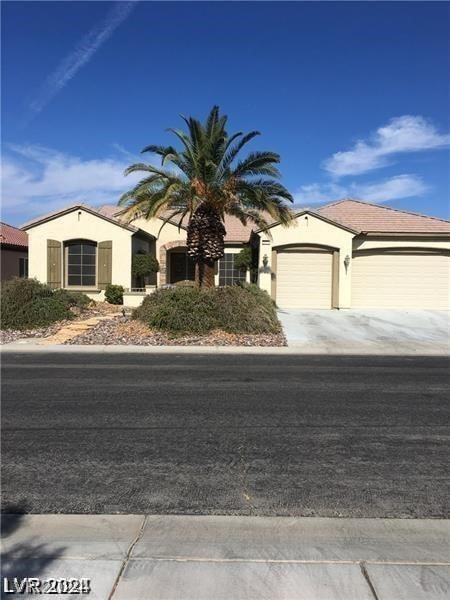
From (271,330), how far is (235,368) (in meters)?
5.24

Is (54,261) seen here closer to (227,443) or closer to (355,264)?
(355,264)

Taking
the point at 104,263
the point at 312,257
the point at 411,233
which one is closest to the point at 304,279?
the point at 312,257

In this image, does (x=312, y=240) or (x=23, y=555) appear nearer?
(x=23, y=555)

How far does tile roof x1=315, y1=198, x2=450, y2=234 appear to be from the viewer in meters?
24.2

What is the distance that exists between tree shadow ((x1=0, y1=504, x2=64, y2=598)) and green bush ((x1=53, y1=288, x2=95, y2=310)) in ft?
48.9

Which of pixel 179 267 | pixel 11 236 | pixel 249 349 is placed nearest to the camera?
pixel 249 349

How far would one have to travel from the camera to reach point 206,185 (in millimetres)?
17031

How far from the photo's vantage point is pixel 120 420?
6.61 m

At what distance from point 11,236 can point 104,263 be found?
10.3 meters

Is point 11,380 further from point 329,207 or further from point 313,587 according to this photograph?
point 329,207

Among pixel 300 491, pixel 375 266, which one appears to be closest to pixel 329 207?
pixel 375 266

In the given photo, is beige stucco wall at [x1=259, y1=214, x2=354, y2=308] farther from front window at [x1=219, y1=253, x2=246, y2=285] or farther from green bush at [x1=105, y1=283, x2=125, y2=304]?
green bush at [x1=105, y1=283, x2=125, y2=304]

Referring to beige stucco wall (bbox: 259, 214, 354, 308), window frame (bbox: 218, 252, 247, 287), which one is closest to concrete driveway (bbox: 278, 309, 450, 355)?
beige stucco wall (bbox: 259, 214, 354, 308)

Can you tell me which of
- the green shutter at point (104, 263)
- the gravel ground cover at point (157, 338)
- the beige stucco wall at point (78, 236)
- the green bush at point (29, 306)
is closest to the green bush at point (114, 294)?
the green shutter at point (104, 263)
